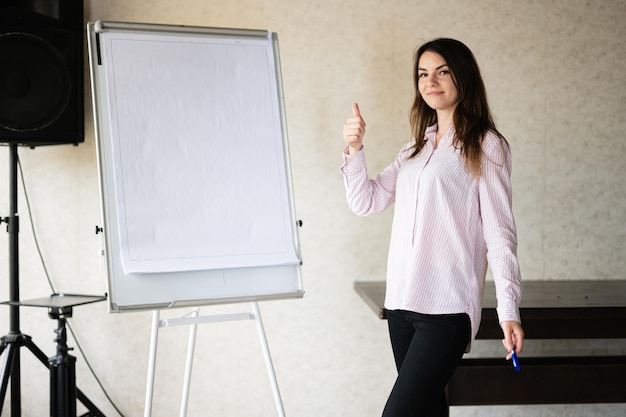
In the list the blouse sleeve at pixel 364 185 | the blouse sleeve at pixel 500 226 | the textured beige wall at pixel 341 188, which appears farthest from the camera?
the textured beige wall at pixel 341 188

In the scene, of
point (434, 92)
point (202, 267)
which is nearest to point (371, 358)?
point (202, 267)

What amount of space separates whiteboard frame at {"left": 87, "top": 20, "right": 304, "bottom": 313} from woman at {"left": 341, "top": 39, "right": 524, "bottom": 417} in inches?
20.0

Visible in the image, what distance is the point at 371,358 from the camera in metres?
2.91

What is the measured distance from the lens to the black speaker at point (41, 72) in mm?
2434

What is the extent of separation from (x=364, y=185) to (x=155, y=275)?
72 cm

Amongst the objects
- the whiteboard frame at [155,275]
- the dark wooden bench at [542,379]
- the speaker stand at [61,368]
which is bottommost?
the dark wooden bench at [542,379]

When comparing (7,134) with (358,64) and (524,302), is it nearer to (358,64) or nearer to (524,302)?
(358,64)

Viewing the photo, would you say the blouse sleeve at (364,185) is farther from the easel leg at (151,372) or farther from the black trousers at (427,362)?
the easel leg at (151,372)

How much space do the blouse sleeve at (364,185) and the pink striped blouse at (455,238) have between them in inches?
8.0

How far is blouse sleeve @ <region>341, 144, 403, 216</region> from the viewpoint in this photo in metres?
1.97

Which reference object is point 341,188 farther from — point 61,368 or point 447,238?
point 61,368

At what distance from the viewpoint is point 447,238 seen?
175 cm

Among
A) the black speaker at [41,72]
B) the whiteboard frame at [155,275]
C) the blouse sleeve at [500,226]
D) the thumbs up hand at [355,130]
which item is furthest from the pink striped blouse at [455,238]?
the black speaker at [41,72]

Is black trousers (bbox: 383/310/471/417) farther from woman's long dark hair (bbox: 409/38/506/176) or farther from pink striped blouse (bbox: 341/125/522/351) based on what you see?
woman's long dark hair (bbox: 409/38/506/176)
